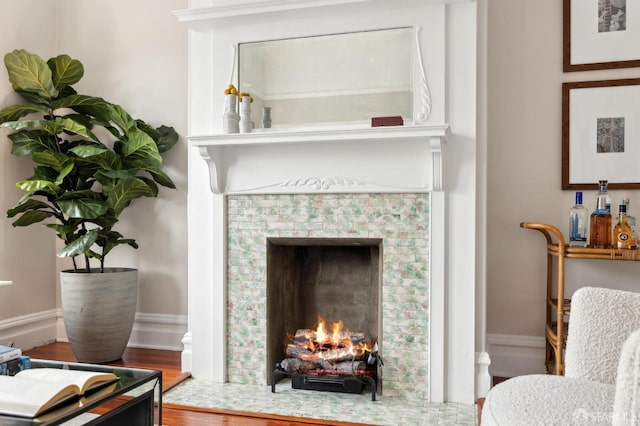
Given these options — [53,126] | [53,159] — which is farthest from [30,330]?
[53,126]

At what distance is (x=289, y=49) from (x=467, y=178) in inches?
45.8

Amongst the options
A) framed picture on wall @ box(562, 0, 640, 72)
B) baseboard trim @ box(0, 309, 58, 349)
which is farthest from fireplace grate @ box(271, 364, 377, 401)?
framed picture on wall @ box(562, 0, 640, 72)

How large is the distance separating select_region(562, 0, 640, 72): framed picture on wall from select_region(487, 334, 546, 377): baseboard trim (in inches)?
60.5

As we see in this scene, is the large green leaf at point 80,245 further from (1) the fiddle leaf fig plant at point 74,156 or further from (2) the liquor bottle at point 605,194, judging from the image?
(2) the liquor bottle at point 605,194

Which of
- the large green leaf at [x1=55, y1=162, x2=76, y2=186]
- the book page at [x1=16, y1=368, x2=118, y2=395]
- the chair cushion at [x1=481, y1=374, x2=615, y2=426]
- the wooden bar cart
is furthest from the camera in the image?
the large green leaf at [x1=55, y1=162, x2=76, y2=186]

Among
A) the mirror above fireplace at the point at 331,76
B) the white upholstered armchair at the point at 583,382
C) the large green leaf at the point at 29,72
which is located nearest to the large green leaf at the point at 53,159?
the large green leaf at the point at 29,72

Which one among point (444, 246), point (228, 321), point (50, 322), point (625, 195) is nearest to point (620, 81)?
point (625, 195)

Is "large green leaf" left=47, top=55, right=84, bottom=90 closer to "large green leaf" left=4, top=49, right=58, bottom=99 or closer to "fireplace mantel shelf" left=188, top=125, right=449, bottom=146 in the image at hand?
"large green leaf" left=4, top=49, right=58, bottom=99

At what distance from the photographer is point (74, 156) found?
3.32 metres

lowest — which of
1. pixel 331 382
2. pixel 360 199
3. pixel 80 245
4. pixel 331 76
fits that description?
pixel 331 382

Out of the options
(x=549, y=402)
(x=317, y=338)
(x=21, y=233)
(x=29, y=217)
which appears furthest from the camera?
(x=21, y=233)

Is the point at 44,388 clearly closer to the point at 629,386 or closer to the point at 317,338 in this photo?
the point at 629,386

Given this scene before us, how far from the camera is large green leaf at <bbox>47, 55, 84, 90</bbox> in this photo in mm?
3295

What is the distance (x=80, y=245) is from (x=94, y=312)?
0.41 m
